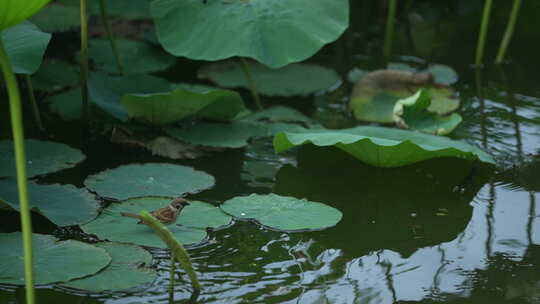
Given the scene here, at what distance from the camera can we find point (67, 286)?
1441 millimetres

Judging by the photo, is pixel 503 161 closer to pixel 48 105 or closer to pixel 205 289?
pixel 205 289

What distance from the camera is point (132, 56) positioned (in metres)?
2.91

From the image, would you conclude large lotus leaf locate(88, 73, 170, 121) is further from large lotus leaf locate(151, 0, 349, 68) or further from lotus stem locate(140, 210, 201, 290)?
lotus stem locate(140, 210, 201, 290)

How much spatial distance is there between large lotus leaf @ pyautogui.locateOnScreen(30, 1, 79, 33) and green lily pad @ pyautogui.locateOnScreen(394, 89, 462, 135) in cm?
136

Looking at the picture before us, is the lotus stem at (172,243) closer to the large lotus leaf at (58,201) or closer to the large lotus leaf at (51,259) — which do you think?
the large lotus leaf at (51,259)

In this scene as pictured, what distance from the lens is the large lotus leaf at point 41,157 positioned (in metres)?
1.99

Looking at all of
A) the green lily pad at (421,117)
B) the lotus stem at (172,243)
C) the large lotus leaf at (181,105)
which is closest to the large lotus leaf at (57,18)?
the large lotus leaf at (181,105)

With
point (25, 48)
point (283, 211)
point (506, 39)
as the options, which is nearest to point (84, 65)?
point (25, 48)

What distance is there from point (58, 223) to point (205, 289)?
0.42 metres

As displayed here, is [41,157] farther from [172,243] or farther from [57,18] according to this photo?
[57,18]

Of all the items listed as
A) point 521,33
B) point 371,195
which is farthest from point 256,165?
point 521,33

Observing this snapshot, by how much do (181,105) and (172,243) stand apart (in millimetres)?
908

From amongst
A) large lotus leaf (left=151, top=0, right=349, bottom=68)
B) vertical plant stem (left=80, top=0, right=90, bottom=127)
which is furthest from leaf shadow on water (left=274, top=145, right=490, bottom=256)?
vertical plant stem (left=80, top=0, right=90, bottom=127)

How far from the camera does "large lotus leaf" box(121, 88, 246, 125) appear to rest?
2.15 meters
